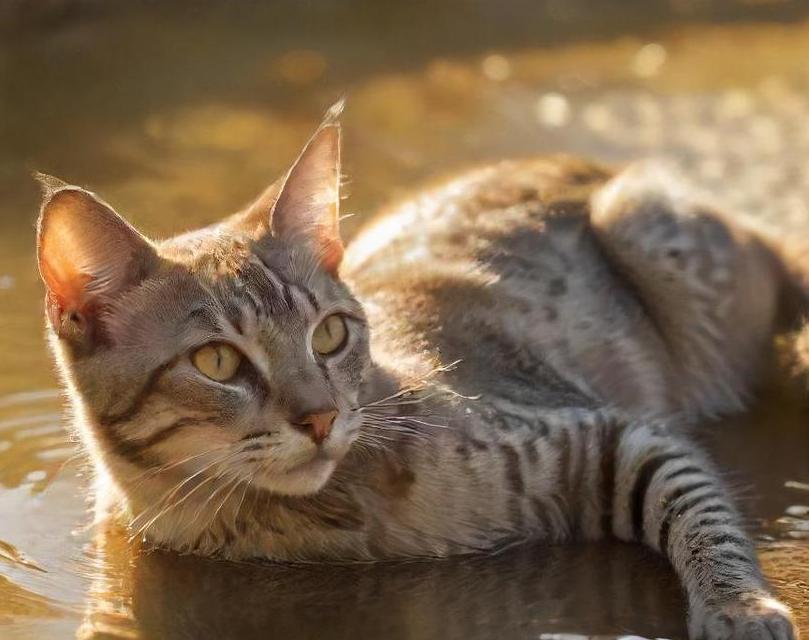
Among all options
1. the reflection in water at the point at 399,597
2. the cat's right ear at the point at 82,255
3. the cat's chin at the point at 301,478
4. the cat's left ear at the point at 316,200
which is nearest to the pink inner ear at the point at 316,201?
the cat's left ear at the point at 316,200

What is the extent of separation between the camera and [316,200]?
3.89m

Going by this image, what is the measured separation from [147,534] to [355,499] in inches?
26.4

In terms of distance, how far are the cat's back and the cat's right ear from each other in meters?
1.01

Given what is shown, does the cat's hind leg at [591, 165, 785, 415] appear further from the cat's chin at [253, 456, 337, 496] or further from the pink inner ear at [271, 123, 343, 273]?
the cat's chin at [253, 456, 337, 496]

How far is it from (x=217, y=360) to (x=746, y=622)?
4.79 feet

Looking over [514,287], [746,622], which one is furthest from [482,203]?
[746,622]

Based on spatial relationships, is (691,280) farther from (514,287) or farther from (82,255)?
(82,255)

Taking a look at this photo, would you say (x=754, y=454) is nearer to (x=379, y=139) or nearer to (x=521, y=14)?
(x=379, y=139)

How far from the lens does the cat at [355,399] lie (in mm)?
3426

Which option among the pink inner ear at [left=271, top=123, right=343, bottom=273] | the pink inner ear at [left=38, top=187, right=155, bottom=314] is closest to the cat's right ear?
the pink inner ear at [left=38, top=187, right=155, bottom=314]

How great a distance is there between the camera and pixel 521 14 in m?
10.6

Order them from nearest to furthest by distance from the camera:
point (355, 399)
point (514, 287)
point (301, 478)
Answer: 1. point (301, 478)
2. point (355, 399)
3. point (514, 287)

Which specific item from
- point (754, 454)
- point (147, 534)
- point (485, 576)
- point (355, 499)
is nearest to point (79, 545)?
point (147, 534)

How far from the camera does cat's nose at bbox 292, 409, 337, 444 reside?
10.9 ft
